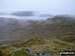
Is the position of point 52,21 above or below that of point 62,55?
below

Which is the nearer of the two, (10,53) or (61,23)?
(10,53)

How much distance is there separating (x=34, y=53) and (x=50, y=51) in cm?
258

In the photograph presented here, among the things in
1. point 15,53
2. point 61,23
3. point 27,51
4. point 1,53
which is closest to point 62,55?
point 27,51

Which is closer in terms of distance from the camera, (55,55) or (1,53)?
(55,55)

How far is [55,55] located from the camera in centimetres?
2194

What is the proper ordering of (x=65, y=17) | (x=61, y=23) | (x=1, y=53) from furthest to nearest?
(x=65, y=17) < (x=61, y=23) < (x=1, y=53)

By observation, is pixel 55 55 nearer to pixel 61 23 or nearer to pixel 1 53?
pixel 1 53

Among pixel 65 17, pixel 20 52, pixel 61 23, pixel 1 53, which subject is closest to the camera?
pixel 20 52

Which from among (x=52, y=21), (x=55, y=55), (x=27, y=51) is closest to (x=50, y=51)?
(x=55, y=55)

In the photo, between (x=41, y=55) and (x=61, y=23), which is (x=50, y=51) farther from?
(x=61, y=23)

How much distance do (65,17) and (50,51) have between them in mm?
83195

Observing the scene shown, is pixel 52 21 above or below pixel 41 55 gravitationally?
below

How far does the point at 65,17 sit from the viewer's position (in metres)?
104

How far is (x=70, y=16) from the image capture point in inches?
3915
